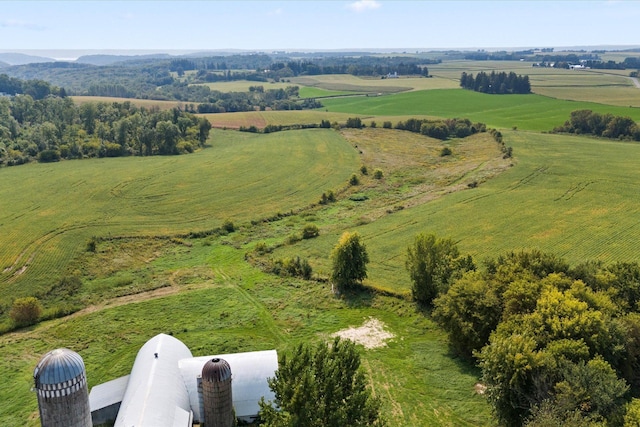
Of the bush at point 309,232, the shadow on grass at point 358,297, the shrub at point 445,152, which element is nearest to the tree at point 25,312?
the shadow on grass at point 358,297

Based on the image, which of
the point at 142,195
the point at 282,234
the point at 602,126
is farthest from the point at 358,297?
the point at 602,126

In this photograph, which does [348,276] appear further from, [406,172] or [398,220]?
[406,172]

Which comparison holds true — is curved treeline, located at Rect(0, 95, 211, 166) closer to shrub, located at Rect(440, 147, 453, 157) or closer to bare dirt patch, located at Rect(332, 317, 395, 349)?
shrub, located at Rect(440, 147, 453, 157)

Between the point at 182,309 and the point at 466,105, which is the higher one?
the point at 466,105

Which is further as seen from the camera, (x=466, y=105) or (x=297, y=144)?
(x=466, y=105)

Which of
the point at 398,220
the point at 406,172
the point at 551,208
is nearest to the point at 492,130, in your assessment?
the point at 406,172

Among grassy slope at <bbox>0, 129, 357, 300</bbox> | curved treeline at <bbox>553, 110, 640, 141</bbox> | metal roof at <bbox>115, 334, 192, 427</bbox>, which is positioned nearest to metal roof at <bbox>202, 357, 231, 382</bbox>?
metal roof at <bbox>115, 334, 192, 427</bbox>
